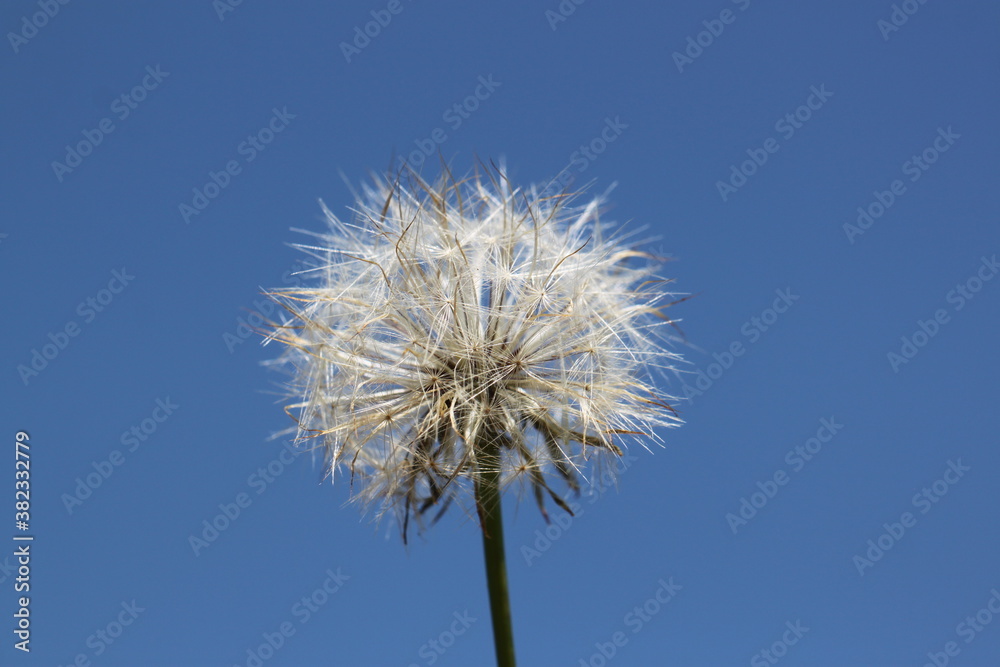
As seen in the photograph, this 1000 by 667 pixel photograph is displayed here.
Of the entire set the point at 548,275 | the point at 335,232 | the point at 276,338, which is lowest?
the point at 548,275

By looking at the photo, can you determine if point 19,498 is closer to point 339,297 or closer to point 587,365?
point 339,297

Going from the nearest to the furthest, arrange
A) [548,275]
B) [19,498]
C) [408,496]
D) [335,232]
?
[408,496] → [548,275] → [335,232] → [19,498]

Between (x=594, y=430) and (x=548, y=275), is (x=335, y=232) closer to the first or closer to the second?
(x=548, y=275)

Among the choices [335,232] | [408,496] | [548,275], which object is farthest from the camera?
[335,232]

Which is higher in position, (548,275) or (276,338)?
(276,338)

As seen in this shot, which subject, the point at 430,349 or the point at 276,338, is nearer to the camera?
the point at 430,349

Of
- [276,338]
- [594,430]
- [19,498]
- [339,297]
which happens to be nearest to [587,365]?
[594,430]

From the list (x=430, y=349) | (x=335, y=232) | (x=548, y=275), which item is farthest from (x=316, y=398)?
(x=548, y=275)
